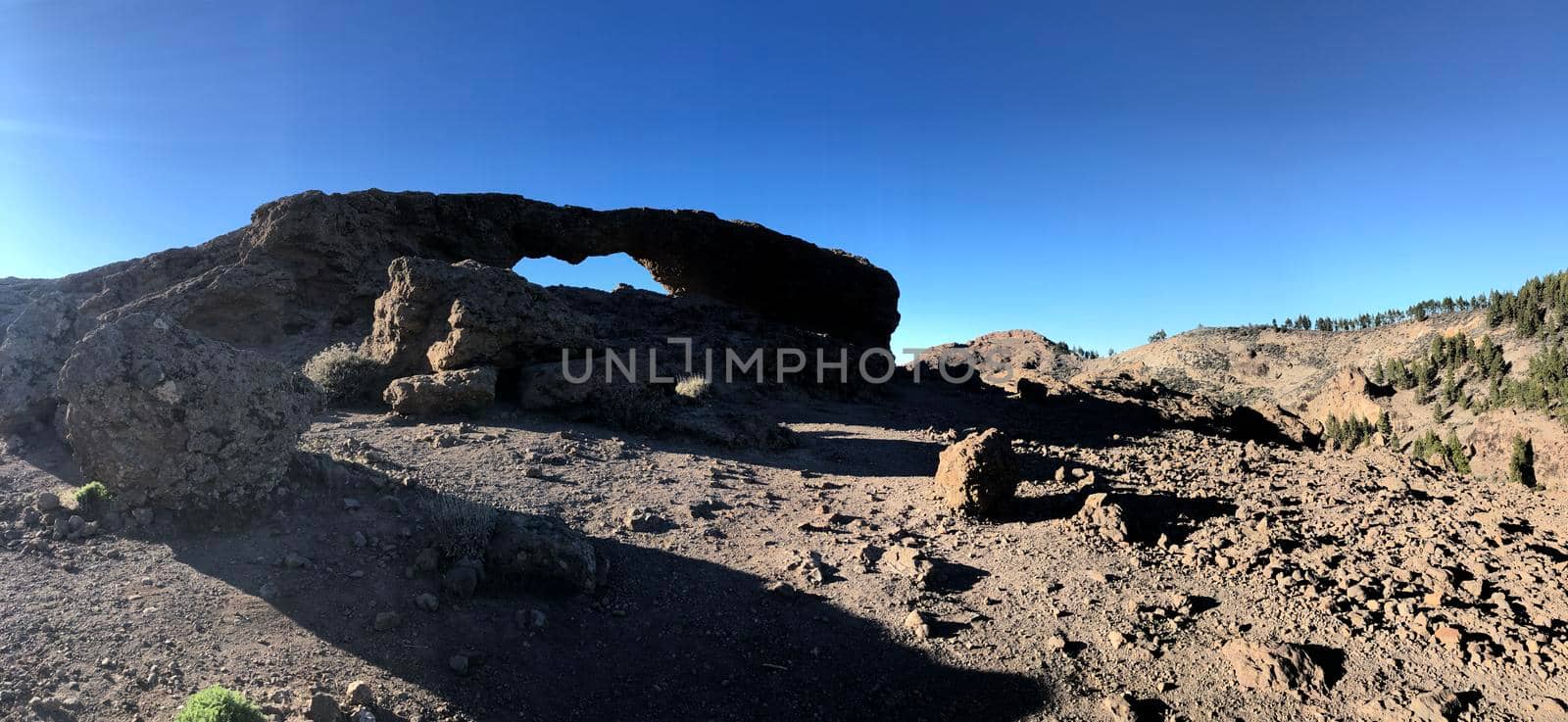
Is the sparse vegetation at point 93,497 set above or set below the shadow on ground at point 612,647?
above

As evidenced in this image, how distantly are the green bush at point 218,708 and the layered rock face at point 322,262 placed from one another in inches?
226

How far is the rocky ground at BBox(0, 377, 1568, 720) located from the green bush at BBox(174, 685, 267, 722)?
212mm

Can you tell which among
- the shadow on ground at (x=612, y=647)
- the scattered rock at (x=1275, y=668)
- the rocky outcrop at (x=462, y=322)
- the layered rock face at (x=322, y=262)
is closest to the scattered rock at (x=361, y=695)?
the shadow on ground at (x=612, y=647)

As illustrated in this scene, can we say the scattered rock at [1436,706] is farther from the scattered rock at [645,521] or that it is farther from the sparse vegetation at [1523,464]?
the sparse vegetation at [1523,464]

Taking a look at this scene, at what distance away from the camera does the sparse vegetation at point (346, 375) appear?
908 cm

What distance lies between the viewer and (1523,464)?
27.7 feet

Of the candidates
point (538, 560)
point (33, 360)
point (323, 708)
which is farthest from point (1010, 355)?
point (323, 708)

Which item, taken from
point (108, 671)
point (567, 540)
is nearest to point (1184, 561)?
point (567, 540)

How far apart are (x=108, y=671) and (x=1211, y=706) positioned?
563cm

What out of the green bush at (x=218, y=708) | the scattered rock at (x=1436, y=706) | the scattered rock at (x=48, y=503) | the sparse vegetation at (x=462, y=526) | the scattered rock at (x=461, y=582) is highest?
the scattered rock at (x=48, y=503)

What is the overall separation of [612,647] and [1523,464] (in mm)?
11216

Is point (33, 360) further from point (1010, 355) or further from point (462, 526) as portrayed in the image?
point (1010, 355)

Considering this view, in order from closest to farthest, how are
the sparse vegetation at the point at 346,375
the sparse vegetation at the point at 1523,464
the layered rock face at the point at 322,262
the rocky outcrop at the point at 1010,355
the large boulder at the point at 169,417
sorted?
1. the large boulder at the point at 169,417
2. the layered rock face at the point at 322,262
3. the sparse vegetation at the point at 1523,464
4. the sparse vegetation at the point at 346,375
5. the rocky outcrop at the point at 1010,355

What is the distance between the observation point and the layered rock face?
6848mm
